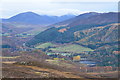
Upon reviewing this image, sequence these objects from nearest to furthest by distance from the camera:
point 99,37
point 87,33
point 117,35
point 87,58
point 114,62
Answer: point 114,62, point 87,58, point 117,35, point 99,37, point 87,33

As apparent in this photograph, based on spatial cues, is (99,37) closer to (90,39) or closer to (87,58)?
(90,39)

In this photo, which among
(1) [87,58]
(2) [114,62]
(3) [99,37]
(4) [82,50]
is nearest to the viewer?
(2) [114,62]

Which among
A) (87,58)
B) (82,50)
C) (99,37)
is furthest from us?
(99,37)

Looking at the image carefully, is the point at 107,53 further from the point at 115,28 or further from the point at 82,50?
the point at 115,28

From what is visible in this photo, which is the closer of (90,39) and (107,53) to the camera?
(107,53)

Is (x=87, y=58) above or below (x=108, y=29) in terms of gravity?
below

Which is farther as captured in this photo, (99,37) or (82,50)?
(99,37)

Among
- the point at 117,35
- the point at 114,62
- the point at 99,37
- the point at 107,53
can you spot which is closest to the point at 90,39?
the point at 99,37

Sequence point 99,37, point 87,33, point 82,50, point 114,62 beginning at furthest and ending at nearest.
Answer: point 87,33
point 99,37
point 82,50
point 114,62

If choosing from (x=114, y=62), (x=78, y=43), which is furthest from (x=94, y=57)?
(x=78, y=43)
